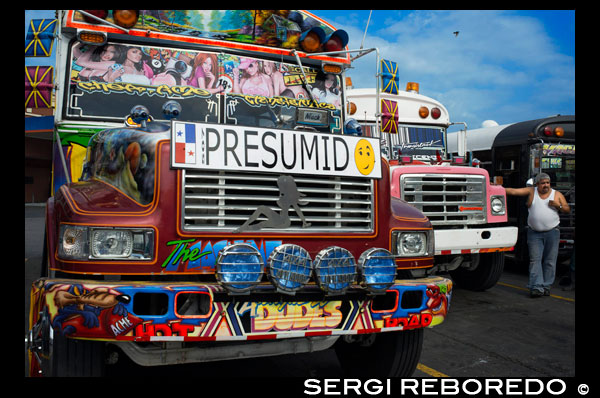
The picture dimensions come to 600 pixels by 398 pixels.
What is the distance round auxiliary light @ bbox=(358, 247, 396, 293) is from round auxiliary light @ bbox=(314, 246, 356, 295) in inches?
2.8

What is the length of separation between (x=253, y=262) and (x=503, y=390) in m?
2.12

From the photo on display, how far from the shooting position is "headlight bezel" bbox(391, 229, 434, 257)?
3717 mm

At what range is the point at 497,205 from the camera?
7.30m

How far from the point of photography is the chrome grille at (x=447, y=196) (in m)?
6.89

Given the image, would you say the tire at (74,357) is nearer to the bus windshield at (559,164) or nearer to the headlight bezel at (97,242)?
the headlight bezel at (97,242)

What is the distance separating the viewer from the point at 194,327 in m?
2.94

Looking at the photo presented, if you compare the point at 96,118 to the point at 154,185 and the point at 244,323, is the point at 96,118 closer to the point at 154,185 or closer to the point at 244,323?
the point at 154,185

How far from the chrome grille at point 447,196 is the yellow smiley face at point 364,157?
10.7ft

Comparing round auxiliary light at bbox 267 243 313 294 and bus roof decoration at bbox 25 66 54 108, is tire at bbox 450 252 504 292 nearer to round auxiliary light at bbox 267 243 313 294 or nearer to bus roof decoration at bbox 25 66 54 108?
round auxiliary light at bbox 267 243 313 294

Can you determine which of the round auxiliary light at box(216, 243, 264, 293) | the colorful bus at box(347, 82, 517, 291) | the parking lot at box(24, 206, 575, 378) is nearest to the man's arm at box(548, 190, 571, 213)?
the colorful bus at box(347, 82, 517, 291)

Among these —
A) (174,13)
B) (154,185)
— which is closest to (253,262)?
(154,185)

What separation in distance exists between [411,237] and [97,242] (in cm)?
198

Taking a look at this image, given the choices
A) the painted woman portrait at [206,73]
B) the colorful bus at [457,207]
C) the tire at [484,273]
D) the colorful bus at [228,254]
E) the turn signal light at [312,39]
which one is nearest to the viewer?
the colorful bus at [228,254]

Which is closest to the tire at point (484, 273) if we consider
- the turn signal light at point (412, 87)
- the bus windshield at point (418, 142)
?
the bus windshield at point (418, 142)
